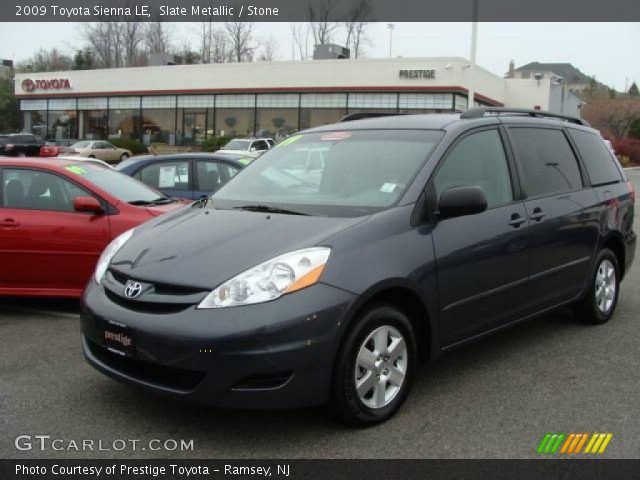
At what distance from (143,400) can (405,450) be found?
160 centimetres

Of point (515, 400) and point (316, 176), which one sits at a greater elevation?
point (316, 176)

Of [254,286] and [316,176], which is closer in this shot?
[254,286]

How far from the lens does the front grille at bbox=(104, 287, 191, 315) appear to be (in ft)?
11.0

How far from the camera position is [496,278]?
4387 millimetres

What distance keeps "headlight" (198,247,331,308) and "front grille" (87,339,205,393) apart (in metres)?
0.36

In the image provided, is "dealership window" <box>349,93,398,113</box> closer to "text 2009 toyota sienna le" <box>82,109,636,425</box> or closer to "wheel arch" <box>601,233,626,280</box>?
"wheel arch" <box>601,233,626,280</box>

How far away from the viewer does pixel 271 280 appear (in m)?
3.35

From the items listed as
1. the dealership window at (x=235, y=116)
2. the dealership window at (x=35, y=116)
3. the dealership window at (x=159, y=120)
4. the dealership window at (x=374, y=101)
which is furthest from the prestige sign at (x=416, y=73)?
the dealership window at (x=35, y=116)

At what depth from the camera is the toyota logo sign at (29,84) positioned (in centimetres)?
4904

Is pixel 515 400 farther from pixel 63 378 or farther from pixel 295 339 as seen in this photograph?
pixel 63 378

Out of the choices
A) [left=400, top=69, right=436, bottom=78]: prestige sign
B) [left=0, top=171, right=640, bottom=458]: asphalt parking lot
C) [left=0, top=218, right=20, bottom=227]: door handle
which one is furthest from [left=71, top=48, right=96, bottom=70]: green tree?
[left=0, top=171, right=640, bottom=458]: asphalt parking lot

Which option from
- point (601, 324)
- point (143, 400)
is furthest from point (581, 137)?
point (143, 400)

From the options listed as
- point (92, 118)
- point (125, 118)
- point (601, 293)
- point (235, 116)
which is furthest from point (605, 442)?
point (92, 118)

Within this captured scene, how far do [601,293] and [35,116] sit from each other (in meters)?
51.7
